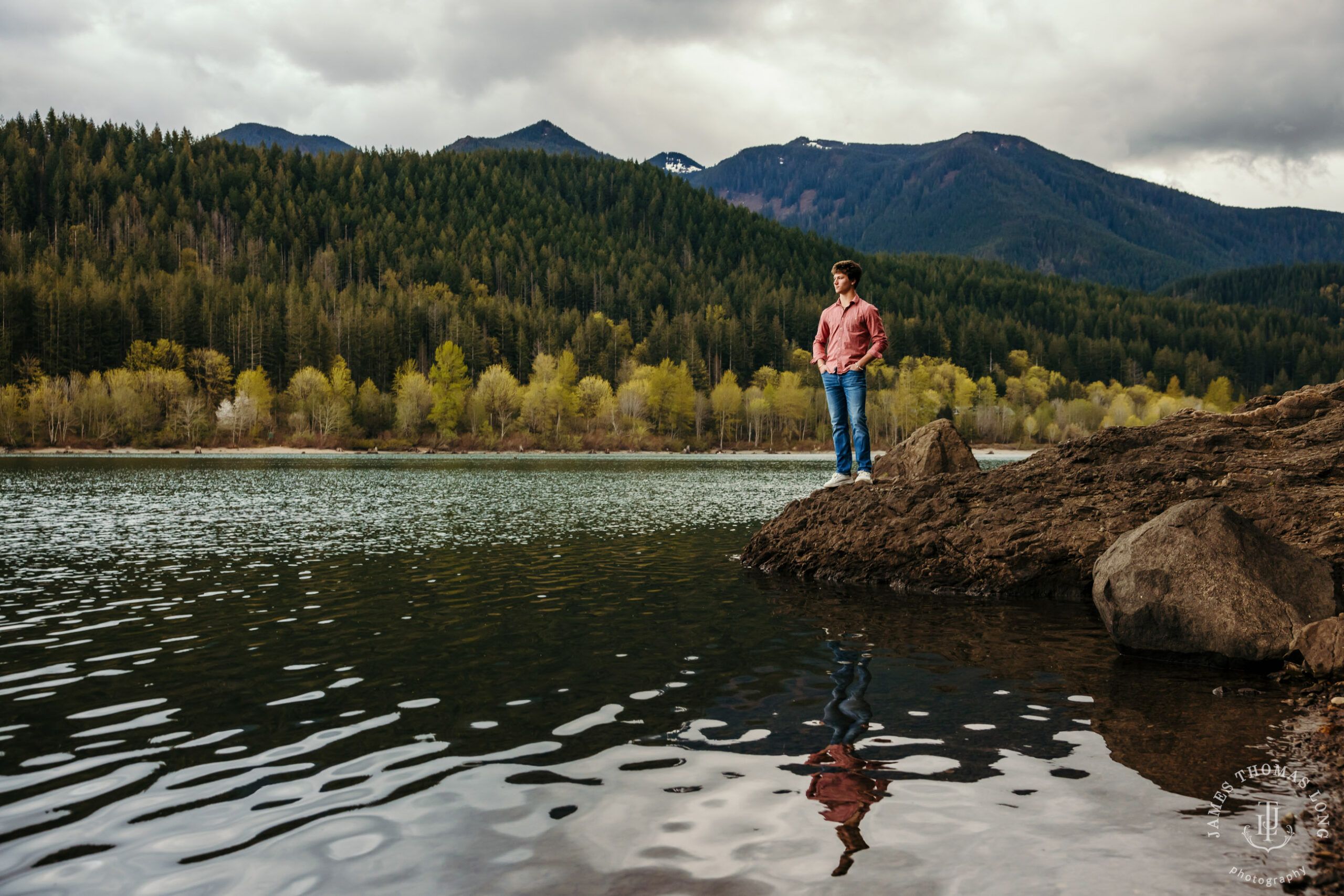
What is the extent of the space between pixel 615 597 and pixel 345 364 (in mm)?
139277

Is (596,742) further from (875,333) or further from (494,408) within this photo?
(494,408)

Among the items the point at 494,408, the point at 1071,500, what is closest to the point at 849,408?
the point at 1071,500

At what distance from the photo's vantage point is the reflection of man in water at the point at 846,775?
17.4 ft

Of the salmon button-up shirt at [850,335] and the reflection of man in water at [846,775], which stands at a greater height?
the salmon button-up shirt at [850,335]

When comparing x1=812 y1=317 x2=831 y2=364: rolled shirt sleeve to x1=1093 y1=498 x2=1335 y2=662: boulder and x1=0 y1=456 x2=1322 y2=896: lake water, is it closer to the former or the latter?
x1=0 y1=456 x2=1322 y2=896: lake water

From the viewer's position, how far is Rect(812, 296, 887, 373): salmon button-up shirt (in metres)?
15.6

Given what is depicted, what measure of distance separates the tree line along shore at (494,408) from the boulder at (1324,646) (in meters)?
103

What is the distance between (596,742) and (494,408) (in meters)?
132

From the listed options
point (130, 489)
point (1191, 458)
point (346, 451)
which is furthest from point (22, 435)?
point (1191, 458)

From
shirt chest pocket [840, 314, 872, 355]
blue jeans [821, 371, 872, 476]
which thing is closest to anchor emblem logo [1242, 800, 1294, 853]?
blue jeans [821, 371, 872, 476]

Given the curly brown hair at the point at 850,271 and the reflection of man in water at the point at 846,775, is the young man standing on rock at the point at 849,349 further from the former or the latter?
the reflection of man in water at the point at 846,775

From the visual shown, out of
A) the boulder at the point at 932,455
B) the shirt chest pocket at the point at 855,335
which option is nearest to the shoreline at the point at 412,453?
the boulder at the point at 932,455

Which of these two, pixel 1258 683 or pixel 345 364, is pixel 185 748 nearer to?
pixel 1258 683

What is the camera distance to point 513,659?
1020 centimetres
